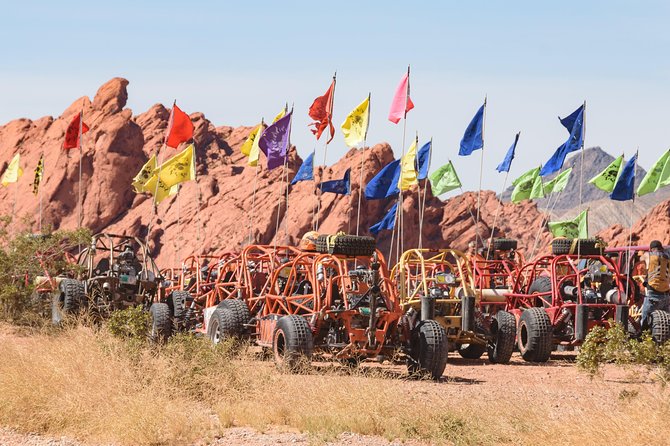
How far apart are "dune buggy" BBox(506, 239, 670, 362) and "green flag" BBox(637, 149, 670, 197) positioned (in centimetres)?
512

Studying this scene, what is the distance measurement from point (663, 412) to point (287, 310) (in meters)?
7.09

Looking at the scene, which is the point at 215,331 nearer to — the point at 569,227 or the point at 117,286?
the point at 117,286

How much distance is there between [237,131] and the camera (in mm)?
71062

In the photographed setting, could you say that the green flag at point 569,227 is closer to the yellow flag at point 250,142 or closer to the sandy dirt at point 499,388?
the yellow flag at point 250,142

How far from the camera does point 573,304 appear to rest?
17578 mm

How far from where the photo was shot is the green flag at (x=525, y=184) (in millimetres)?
32191

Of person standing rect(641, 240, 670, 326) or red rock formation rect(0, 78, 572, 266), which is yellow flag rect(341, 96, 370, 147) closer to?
person standing rect(641, 240, 670, 326)

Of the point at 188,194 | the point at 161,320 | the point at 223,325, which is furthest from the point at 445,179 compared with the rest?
the point at 188,194

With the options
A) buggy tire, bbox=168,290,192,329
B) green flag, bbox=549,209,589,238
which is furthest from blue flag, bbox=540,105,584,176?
buggy tire, bbox=168,290,192,329

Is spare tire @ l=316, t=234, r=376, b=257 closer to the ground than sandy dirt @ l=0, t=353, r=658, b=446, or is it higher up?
higher up

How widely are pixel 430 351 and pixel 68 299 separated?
8085 mm

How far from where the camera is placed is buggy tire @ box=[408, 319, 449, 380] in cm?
1416

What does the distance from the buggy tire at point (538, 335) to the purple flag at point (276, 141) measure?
337 inches

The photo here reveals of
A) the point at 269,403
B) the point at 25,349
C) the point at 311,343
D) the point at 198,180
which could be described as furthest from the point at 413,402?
the point at 198,180
